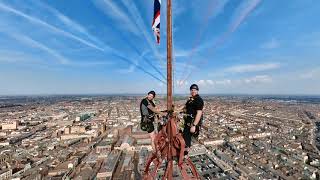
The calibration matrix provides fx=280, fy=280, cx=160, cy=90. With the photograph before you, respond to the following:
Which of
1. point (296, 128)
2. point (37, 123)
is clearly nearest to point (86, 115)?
point (37, 123)

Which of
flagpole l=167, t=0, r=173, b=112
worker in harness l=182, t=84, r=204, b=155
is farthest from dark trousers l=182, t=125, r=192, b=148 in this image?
flagpole l=167, t=0, r=173, b=112

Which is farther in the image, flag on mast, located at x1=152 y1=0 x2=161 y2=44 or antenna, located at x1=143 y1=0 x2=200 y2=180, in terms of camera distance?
flag on mast, located at x1=152 y1=0 x2=161 y2=44

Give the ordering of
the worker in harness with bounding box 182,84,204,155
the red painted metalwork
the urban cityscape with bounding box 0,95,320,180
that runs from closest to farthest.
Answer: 1. the red painted metalwork
2. the worker in harness with bounding box 182,84,204,155
3. the urban cityscape with bounding box 0,95,320,180

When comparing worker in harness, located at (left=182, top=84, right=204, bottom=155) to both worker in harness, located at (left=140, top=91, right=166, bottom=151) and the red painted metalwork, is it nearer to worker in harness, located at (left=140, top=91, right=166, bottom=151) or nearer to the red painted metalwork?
the red painted metalwork

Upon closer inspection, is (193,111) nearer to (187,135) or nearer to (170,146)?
(187,135)

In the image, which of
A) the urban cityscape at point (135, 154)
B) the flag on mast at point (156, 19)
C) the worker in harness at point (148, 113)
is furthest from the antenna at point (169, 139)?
the urban cityscape at point (135, 154)

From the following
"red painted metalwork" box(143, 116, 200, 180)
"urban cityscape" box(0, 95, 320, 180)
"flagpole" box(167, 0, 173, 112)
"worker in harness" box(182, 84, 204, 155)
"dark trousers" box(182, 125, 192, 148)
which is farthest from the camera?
"urban cityscape" box(0, 95, 320, 180)

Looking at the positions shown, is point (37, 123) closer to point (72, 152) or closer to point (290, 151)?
point (72, 152)

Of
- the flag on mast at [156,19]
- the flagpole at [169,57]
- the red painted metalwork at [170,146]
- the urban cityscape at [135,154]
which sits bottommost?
the urban cityscape at [135,154]

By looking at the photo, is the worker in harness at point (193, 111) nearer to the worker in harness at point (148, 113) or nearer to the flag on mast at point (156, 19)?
the worker in harness at point (148, 113)

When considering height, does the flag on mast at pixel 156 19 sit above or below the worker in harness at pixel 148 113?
above

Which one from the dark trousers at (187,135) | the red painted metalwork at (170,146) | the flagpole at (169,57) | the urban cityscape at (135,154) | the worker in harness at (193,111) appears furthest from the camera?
the urban cityscape at (135,154)
